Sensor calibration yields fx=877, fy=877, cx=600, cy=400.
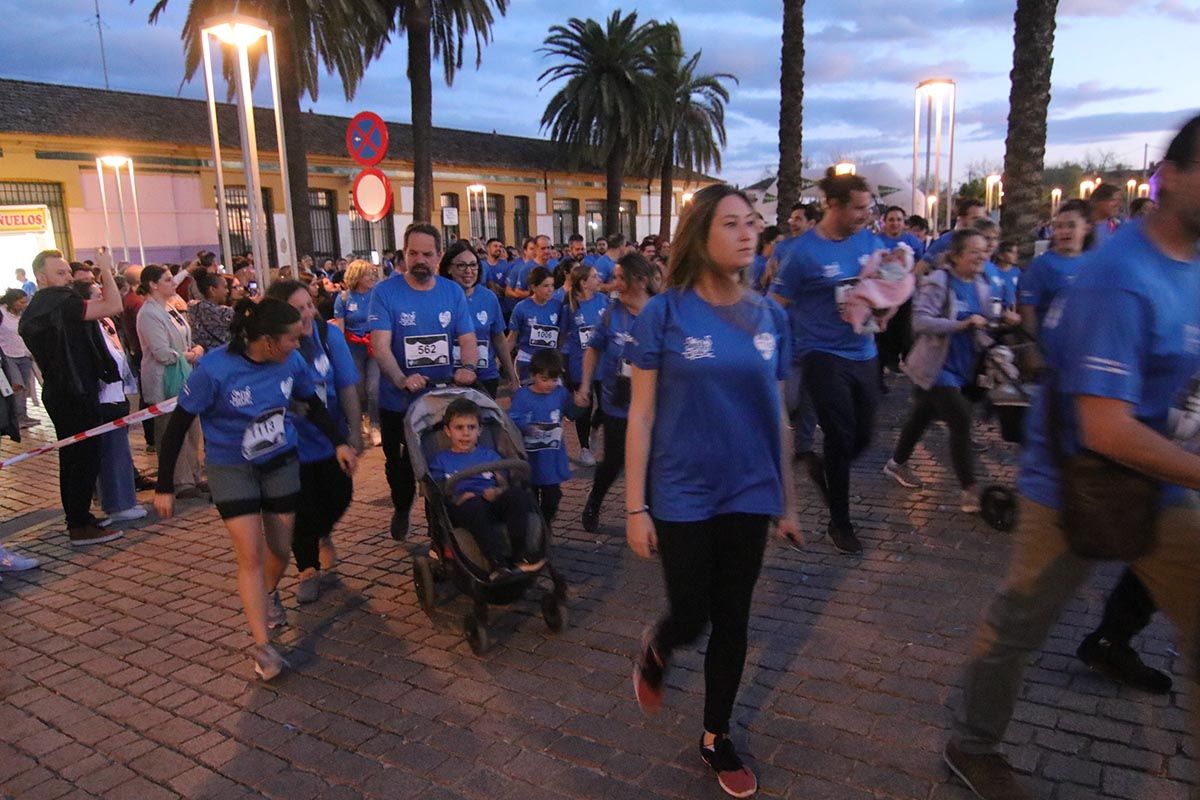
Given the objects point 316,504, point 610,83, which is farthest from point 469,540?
point 610,83

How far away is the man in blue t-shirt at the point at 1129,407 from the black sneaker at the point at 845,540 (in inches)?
99.6

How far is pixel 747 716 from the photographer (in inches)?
138

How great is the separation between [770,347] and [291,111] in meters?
19.5

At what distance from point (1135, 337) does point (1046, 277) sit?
364 centimetres

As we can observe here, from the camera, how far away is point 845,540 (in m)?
5.27

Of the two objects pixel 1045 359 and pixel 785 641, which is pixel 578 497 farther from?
pixel 1045 359

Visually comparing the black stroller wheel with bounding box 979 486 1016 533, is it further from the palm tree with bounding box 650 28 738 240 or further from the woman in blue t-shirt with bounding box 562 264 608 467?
the palm tree with bounding box 650 28 738 240

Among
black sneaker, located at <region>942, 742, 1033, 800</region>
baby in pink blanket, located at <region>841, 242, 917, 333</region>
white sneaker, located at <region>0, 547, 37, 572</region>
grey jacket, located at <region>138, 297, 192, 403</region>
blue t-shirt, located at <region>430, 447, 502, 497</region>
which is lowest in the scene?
white sneaker, located at <region>0, 547, 37, 572</region>

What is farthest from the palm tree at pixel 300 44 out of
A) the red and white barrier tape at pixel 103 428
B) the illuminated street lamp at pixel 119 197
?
the red and white barrier tape at pixel 103 428

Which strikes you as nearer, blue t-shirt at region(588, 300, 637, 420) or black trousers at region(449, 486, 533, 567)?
black trousers at region(449, 486, 533, 567)

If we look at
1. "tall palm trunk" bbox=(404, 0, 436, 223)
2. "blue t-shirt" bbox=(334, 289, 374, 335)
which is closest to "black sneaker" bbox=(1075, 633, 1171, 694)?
"blue t-shirt" bbox=(334, 289, 374, 335)

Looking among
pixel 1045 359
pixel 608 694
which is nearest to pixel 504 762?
pixel 608 694

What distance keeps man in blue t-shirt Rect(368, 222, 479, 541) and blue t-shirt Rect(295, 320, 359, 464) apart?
0.21m

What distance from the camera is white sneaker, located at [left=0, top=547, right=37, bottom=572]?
18.9 feet
